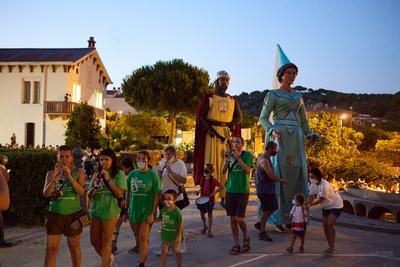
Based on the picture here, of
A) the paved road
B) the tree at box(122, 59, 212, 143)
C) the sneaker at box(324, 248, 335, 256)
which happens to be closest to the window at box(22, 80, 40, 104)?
the tree at box(122, 59, 212, 143)

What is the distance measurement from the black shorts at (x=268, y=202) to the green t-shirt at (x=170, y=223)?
228 cm

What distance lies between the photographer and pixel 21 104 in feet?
119

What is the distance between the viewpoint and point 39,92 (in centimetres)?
3600

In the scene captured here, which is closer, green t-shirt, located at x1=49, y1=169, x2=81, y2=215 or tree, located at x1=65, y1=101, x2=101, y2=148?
green t-shirt, located at x1=49, y1=169, x2=81, y2=215

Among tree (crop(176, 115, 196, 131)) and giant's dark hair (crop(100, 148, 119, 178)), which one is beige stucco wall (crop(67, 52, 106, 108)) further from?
giant's dark hair (crop(100, 148, 119, 178))

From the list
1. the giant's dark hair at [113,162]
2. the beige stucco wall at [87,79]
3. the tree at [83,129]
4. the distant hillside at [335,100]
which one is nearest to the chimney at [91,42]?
the beige stucco wall at [87,79]

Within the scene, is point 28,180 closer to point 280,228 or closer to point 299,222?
point 280,228

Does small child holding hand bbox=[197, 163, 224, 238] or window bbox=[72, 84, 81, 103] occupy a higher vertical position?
window bbox=[72, 84, 81, 103]

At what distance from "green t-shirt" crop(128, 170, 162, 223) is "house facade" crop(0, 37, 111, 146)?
96.7 feet

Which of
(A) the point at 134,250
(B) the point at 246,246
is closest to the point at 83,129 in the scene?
(A) the point at 134,250

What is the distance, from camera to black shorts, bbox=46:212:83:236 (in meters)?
5.51

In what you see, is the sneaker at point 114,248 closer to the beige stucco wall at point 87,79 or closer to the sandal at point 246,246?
the sandal at point 246,246

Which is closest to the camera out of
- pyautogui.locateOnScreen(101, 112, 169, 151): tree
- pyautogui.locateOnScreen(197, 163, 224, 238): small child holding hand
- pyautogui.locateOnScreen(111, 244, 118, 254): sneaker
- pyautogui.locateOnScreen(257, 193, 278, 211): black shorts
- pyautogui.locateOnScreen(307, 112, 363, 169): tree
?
pyautogui.locateOnScreen(111, 244, 118, 254): sneaker

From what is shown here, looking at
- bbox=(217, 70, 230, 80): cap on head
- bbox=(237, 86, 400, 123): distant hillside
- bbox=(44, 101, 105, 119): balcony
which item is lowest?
bbox=(217, 70, 230, 80): cap on head
